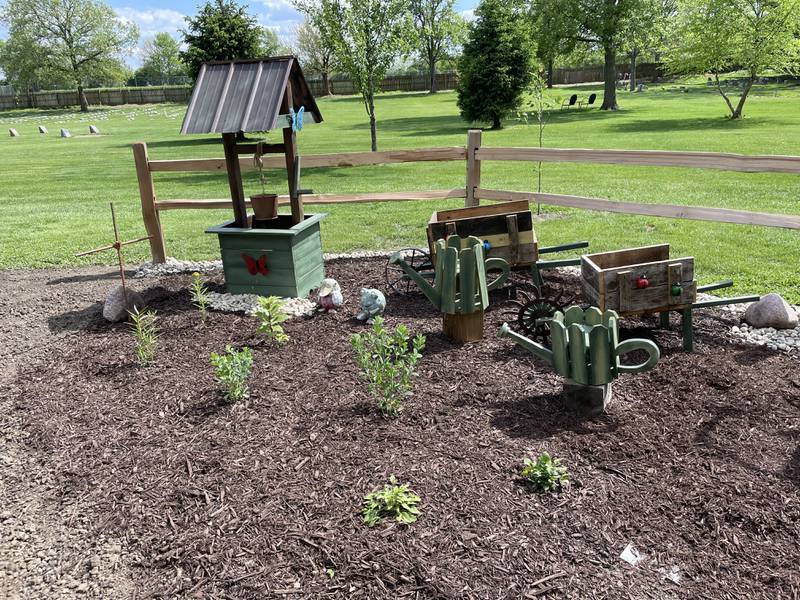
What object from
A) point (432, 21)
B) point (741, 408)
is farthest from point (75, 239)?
point (432, 21)

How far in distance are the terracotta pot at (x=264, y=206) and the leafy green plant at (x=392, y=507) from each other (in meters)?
4.21

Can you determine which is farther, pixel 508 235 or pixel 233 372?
pixel 508 235

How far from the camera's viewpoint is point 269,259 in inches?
250

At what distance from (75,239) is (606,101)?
97.2 ft

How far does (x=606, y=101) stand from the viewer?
108 feet

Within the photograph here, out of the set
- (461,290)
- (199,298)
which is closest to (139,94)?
(199,298)

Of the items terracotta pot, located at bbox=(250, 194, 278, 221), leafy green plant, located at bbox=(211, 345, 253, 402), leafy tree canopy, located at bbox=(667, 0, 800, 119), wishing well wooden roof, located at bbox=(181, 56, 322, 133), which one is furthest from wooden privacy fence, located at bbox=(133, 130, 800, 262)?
leafy tree canopy, located at bbox=(667, 0, 800, 119)

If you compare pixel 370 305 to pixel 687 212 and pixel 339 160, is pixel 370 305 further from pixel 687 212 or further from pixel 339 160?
pixel 687 212

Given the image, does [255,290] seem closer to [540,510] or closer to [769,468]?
[540,510]

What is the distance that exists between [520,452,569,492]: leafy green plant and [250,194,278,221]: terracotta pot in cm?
436

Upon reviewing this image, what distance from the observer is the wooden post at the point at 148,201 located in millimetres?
7699

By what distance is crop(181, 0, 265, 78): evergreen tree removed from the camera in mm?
26922

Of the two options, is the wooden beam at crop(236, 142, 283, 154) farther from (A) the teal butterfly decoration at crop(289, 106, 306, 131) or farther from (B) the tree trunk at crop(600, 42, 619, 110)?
(B) the tree trunk at crop(600, 42, 619, 110)

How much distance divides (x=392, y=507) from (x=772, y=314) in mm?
3944
